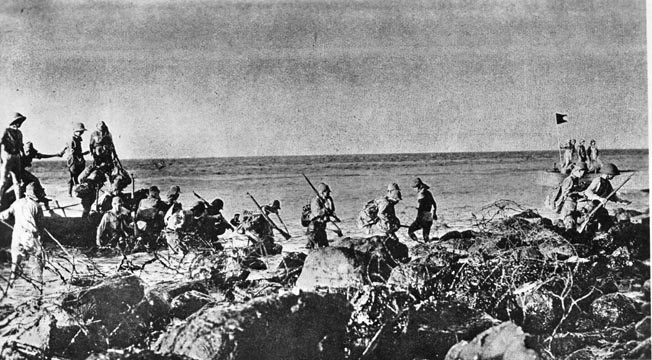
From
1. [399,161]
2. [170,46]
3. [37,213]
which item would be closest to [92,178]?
[37,213]

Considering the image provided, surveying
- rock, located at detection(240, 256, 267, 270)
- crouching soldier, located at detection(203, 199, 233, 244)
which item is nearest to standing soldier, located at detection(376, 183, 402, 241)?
rock, located at detection(240, 256, 267, 270)

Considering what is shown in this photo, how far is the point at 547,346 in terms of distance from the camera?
480 centimetres

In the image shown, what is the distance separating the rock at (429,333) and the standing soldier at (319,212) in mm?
902

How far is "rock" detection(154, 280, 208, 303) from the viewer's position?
483 cm

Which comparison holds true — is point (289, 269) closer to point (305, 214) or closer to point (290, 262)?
point (290, 262)

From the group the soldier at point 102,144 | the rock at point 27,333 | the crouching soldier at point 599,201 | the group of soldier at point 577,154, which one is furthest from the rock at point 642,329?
the rock at point 27,333

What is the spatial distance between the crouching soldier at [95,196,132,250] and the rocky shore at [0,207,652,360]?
172mm

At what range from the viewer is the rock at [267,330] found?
170 inches

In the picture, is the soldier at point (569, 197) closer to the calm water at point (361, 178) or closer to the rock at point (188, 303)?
the calm water at point (361, 178)

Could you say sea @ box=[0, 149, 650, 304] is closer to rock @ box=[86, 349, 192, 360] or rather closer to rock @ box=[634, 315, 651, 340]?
rock @ box=[86, 349, 192, 360]

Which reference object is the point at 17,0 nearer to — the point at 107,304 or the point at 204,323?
the point at 107,304

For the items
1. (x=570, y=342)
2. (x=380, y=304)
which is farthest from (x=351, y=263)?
(x=570, y=342)

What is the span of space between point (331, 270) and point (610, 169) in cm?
232

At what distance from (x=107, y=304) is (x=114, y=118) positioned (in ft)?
4.47
